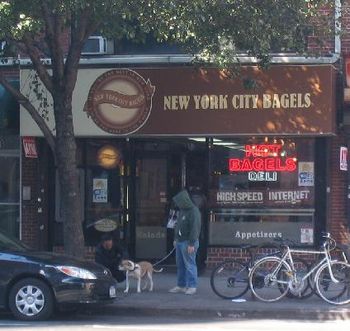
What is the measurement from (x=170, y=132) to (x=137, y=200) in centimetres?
178

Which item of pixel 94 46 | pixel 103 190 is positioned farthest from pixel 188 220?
pixel 94 46

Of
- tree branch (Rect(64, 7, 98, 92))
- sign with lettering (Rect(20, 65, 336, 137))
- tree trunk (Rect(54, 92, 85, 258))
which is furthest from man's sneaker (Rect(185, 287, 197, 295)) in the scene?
tree branch (Rect(64, 7, 98, 92))

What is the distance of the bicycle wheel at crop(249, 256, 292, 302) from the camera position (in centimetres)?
1267

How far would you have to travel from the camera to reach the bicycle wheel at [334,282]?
12.5 meters

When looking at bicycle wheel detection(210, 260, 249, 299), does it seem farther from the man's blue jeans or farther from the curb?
the curb

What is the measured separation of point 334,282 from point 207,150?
4.73 m

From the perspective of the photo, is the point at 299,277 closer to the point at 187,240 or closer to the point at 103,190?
the point at 187,240

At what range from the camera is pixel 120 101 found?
641 inches

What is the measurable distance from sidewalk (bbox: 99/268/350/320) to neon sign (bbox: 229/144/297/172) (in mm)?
3553

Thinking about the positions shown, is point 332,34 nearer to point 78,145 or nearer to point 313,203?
point 313,203

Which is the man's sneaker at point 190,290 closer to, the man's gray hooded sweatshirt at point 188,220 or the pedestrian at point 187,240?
the pedestrian at point 187,240

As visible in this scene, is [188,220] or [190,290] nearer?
[188,220]

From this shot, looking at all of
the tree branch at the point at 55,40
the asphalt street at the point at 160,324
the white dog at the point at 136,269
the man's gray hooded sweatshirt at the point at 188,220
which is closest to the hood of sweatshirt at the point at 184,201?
the man's gray hooded sweatshirt at the point at 188,220

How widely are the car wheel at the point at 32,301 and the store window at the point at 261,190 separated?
584 centimetres
